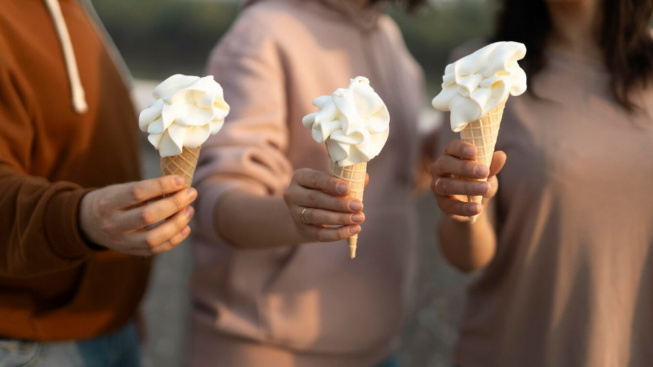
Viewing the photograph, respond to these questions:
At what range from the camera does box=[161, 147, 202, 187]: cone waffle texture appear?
5.04 feet

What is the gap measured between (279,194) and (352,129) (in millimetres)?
565

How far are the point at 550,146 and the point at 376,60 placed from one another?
0.61 m

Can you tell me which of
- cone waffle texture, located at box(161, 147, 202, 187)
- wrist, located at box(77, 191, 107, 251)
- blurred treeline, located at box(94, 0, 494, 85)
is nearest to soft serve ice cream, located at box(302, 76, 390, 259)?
cone waffle texture, located at box(161, 147, 202, 187)

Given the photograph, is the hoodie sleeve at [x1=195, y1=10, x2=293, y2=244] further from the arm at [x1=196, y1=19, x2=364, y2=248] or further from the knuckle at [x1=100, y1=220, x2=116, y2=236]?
the knuckle at [x1=100, y1=220, x2=116, y2=236]

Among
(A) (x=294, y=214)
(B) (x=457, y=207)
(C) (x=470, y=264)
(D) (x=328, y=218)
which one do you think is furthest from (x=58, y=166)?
(C) (x=470, y=264)

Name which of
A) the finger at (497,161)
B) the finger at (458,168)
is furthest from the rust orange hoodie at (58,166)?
the finger at (497,161)

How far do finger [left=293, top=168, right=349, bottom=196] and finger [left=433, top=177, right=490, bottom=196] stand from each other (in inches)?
9.7

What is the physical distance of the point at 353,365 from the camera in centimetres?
215

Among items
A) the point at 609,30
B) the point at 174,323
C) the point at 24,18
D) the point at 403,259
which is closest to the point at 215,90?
the point at 24,18

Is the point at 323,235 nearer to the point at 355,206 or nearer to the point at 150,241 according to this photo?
the point at 355,206

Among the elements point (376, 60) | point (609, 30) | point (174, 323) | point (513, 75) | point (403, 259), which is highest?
point (513, 75)

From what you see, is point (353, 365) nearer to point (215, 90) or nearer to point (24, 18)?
point (215, 90)

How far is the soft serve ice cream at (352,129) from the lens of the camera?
4.95 feet

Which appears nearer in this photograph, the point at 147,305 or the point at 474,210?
the point at 474,210
